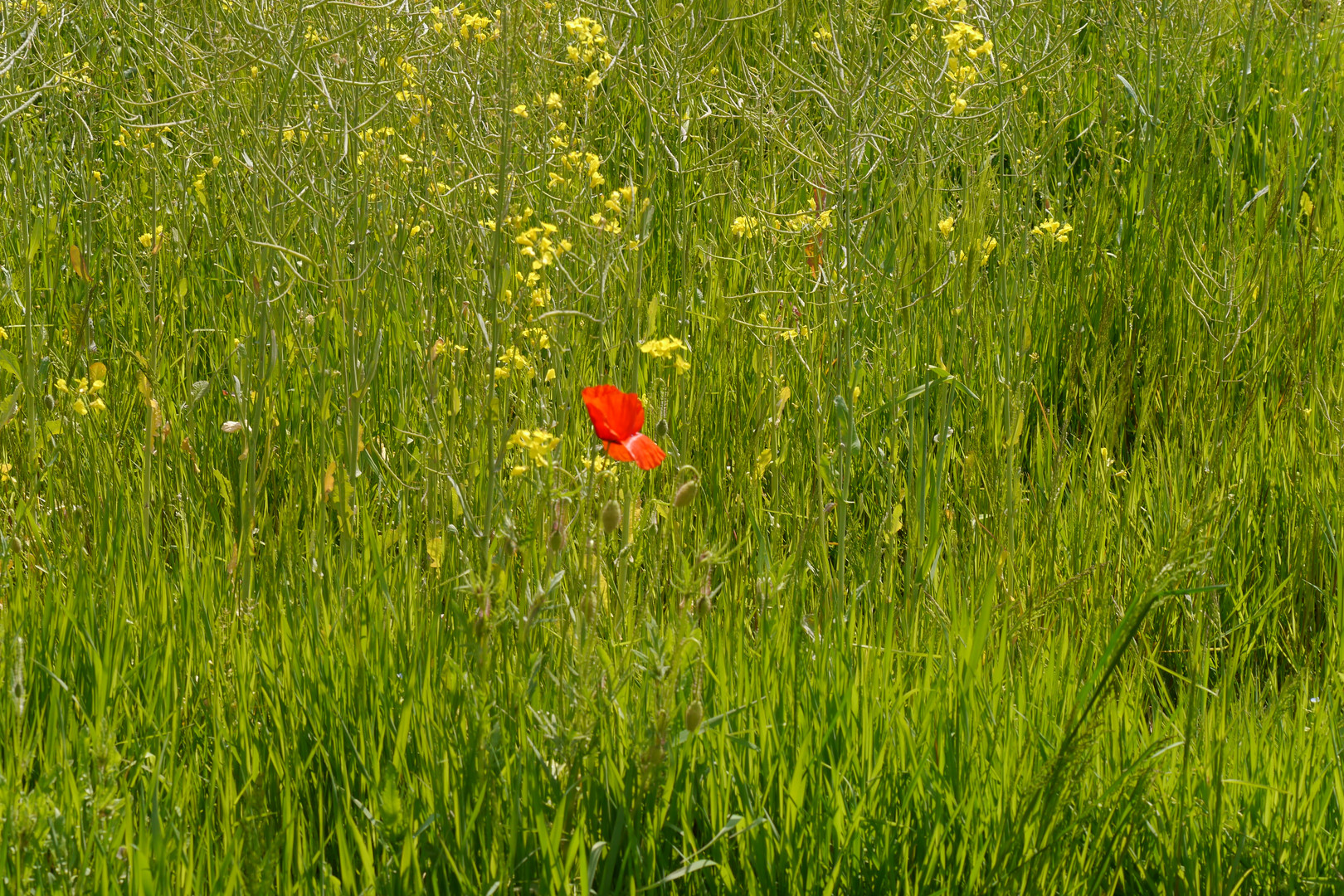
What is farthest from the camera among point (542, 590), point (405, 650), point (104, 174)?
point (104, 174)

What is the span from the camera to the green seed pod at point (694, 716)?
1279 millimetres

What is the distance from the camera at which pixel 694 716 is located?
50.7 inches

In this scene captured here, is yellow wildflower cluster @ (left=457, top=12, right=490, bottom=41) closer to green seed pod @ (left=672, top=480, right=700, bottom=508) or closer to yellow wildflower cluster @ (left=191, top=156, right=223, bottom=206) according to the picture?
yellow wildflower cluster @ (left=191, top=156, right=223, bottom=206)

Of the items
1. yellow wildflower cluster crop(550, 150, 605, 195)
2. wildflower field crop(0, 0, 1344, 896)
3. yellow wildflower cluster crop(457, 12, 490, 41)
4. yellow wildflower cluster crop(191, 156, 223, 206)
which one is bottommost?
wildflower field crop(0, 0, 1344, 896)

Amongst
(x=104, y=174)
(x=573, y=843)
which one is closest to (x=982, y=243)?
(x=573, y=843)

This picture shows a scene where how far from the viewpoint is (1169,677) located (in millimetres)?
2078

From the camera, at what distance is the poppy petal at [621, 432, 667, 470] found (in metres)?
1.48

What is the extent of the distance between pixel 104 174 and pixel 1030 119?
101 inches

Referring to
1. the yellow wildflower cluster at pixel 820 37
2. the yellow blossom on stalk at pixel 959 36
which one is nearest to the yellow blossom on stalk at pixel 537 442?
the yellow wildflower cluster at pixel 820 37

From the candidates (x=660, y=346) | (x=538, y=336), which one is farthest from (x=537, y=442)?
(x=538, y=336)

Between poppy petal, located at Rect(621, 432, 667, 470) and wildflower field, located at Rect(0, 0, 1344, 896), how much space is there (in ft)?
0.05

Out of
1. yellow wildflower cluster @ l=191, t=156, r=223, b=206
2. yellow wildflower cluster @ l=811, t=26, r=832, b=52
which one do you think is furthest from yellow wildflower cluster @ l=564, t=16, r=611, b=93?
yellow wildflower cluster @ l=191, t=156, r=223, b=206

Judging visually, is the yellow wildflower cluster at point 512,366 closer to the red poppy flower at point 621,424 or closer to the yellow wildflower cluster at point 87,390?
the red poppy flower at point 621,424

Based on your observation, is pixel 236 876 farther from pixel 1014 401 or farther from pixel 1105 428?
pixel 1105 428
